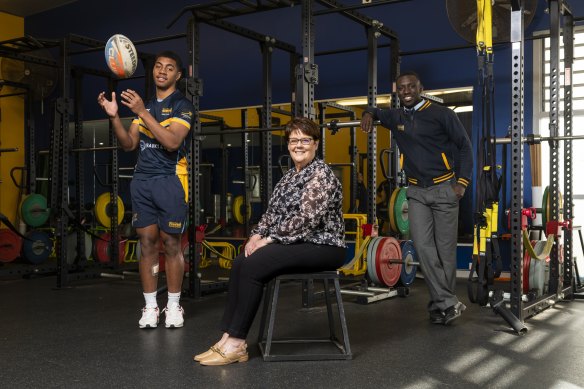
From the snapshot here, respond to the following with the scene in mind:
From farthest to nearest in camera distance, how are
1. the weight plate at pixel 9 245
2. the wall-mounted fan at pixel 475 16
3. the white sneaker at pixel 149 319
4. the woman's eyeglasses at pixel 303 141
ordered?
the weight plate at pixel 9 245
the wall-mounted fan at pixel 475 16
the white sneaker at pixel 149 319
the woman's eyeglasses at pixel 303 141

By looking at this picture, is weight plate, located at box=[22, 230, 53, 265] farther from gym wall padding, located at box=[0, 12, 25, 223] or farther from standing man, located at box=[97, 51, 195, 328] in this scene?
standing man, located at box=[97, 51, 195, 328]

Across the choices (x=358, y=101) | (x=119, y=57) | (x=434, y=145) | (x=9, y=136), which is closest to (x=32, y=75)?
(x=9, y=136)

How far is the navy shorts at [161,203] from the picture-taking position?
3.56 m

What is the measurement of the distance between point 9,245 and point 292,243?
210 inches

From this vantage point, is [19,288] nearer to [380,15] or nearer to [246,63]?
[246,63]

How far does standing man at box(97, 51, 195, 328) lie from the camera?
140 inches

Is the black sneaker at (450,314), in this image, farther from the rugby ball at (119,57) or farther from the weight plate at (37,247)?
the weight plate at (37,247)

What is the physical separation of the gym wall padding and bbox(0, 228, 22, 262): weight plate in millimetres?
2337

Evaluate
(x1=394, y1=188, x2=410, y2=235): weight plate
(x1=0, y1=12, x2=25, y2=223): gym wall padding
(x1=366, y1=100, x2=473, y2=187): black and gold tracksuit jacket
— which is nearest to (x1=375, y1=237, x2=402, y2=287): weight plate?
(x1=394, y1=188, x2=410, y2=235): weight plate

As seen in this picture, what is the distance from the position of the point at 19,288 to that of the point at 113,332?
2526mm

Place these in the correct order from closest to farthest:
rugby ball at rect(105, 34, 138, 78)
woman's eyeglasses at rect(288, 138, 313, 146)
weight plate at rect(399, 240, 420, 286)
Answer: woman's eyeglasses at rect(288, 138, 313, 146), rugby ball at rect(105, 34, 138, 78), weight plate at rect(399, 240, 420, 286)

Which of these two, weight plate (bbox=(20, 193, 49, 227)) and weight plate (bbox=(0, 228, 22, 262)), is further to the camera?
weight plate (bbox=(20, 193, 49, 227))

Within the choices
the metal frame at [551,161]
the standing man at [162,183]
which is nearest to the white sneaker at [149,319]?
the standing man at [162,183]

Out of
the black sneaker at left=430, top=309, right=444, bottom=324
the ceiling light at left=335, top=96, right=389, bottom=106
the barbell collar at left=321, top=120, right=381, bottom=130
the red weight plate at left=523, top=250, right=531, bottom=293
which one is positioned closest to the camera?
the black sneaker at left=430, top=309, right=444, bottom=324
